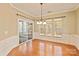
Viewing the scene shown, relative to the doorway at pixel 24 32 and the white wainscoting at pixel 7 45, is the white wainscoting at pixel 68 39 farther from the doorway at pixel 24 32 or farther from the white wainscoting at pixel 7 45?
the white wainscoting at pixel 7 45

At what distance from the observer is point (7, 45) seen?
3.02 metres

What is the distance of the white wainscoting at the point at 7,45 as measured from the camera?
2.58 meters

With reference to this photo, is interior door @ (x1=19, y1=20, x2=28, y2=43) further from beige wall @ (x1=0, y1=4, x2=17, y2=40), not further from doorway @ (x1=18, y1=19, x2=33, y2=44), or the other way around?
beige wall @ (x1=0, y1=4, x2=17, y2=40)

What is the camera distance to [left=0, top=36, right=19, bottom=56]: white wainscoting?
2.58 m

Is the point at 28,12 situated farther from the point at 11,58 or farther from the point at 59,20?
the point at 11,58

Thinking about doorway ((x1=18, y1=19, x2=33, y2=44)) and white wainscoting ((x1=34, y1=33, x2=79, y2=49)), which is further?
doorway ((x1=18, y1=19, x2=33, y2=44))

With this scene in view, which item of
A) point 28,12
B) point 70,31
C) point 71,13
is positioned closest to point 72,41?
point 70,31

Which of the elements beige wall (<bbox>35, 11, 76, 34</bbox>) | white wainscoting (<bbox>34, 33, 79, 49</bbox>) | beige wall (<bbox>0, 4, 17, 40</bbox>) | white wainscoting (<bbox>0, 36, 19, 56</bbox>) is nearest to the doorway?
white wainscoting (<bbox>0, 36, 19, 56</bbox>)

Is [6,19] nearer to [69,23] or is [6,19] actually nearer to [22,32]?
[22,32]

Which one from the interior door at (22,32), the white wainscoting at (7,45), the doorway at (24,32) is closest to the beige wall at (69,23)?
the doorway at (24,32)

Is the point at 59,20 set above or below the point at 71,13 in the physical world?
below

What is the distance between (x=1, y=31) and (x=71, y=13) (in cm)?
302

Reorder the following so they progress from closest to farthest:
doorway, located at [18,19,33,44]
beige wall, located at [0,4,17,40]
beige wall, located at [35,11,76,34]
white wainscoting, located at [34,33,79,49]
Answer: beige wall, located at [0,4,17,40], white wainscoting, located at [34,33,79,49], doorway, located at [18,19,33,44], beige wall, located at [35,11,76,34]

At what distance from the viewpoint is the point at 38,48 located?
3.51 meters
